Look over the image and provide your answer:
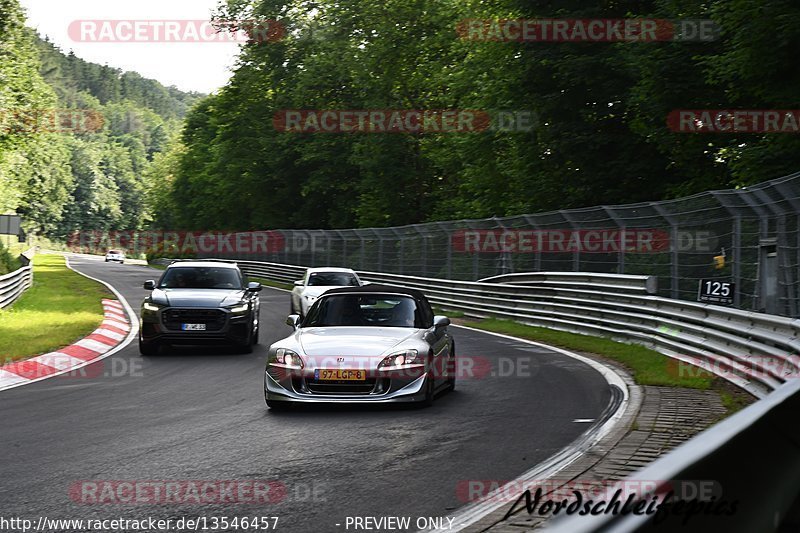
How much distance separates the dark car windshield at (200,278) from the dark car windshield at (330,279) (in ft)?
20.5

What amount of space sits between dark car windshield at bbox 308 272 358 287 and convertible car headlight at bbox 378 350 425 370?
14237 millimetres

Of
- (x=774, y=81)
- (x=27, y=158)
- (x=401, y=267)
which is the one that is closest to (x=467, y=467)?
(x=774, y=81)

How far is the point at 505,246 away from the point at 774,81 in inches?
316

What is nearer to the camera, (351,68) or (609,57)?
(609,57)

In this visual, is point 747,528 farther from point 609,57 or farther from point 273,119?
point 273,119

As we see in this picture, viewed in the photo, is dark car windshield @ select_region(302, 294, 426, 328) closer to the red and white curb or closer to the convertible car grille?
the red and white curb

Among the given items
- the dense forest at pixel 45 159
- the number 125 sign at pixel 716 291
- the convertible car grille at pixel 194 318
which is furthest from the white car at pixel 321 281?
the dense forest at pixel 45 159

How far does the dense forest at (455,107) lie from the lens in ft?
85.0

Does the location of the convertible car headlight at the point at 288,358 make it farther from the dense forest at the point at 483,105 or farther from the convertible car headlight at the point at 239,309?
the dense forest at the point at 483,105

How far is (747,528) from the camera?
3.27 meters

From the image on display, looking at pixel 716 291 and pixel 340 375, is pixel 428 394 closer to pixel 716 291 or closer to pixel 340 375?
pixel 340 375

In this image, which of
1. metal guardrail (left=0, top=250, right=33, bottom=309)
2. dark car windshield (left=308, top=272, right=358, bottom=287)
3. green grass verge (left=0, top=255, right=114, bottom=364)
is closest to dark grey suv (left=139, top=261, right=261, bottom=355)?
green grass verge (left=0, top=255, right=114, bottom=364)

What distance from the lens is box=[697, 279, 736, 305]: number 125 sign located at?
1430 cm

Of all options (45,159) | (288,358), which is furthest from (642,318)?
(45,159)
